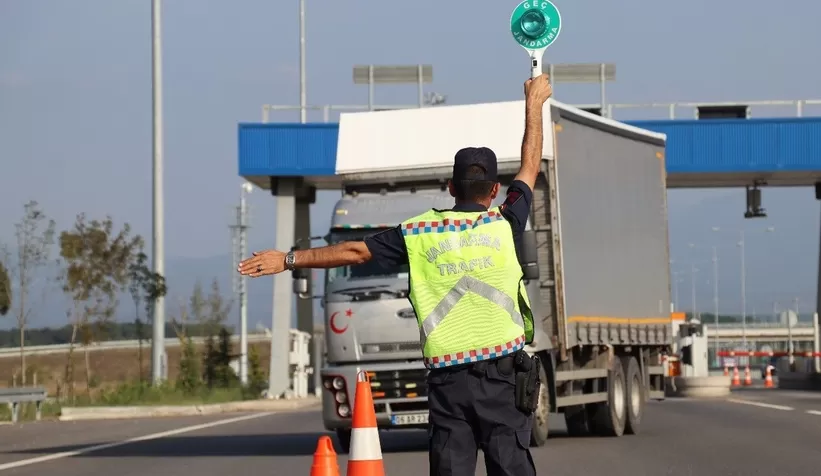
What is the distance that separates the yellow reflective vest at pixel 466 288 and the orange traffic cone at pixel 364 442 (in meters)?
1.26

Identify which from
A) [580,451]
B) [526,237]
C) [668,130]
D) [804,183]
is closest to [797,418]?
[580,451]

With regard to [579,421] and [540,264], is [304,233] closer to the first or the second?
[579,421]

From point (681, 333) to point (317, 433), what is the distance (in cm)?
2113

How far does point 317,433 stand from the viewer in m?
24.0

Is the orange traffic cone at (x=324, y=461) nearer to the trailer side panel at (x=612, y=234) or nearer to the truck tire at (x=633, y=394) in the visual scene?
the trailer side panel at (x=612, y=234)

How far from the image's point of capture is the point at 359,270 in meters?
17.2

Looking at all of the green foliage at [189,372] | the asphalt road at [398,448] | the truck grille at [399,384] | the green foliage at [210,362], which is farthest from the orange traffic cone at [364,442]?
the green foliage at [210,362]

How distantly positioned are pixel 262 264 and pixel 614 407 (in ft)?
46.2

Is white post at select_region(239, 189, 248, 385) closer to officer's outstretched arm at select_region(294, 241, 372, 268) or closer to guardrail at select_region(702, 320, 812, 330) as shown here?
officer's outstretched arm at select_region(294, 241, 372, 268)

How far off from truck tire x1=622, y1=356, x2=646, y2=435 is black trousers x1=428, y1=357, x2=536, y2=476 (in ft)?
47.7

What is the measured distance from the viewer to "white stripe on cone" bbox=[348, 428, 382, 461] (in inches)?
303

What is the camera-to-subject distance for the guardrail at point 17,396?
97.2 feet

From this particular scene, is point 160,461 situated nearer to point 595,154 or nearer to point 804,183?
point 595,154

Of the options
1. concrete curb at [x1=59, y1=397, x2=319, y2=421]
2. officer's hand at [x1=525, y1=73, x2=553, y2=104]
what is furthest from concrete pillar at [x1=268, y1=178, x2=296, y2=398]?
officer's hand at [x1=525, y1=73, x2=553, y2=104]
